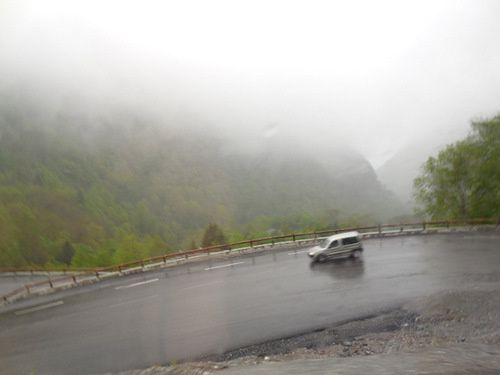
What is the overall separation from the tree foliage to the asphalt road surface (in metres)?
19.2

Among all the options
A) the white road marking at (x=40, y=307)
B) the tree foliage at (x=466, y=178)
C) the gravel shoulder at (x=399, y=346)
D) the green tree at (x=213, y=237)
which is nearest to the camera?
the gravel shoulder at (x=399, y=346)

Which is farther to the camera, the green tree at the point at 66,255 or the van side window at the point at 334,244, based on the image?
the green tree at the point at 66,255

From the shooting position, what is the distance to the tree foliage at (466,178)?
123 ft

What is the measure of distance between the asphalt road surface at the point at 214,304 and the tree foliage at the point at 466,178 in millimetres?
19192

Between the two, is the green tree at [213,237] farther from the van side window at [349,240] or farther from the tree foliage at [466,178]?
the van side window at [349,240]

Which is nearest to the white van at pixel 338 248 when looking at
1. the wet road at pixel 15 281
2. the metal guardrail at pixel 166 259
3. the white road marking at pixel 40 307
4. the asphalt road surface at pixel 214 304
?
the asphalt road surface at pixel 214 304

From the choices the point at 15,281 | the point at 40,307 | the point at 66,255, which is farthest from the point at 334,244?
the point at 66,255

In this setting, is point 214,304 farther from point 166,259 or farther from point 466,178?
point 466,178

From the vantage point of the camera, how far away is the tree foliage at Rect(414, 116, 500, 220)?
1478 inches

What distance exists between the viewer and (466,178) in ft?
128

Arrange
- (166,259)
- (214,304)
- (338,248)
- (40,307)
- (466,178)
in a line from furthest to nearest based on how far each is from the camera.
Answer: (466,178)
(166,259)
(338,248)
(40,307)
(214,304)

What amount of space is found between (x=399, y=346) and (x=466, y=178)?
35.9 meters

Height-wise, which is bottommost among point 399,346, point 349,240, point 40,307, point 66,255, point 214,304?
point 399,346

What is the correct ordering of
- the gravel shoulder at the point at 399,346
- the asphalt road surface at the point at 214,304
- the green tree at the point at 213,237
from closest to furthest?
1. the gravel shoulder at the point at 399,346
2. the asphalt road surface at the point at 214,304
3. the green tree at the point at 213,237
